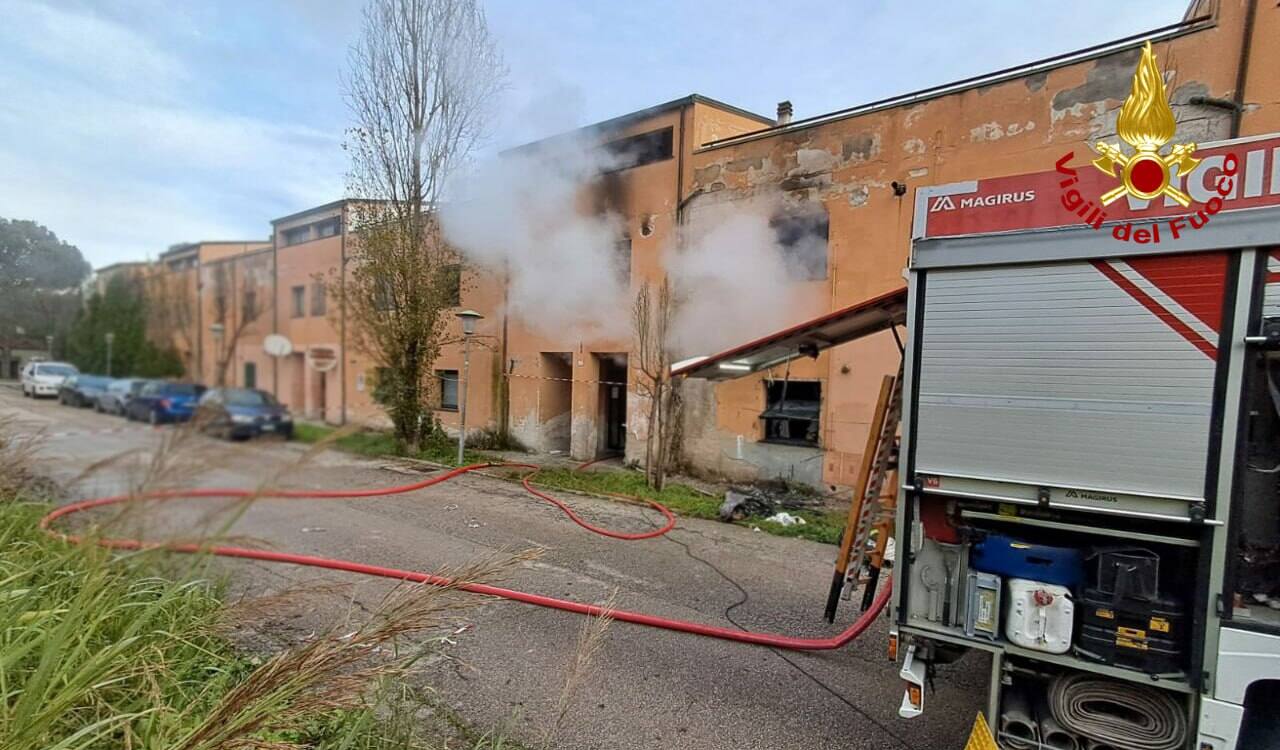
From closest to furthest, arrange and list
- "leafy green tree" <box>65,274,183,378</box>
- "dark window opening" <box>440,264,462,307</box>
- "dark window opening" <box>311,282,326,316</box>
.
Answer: "leafy green tree" <box>65,274,183,378</box>
"dark window opening" <box>311,282,326,316</box>
"dark window opening" <box>440,264,462,307</box>

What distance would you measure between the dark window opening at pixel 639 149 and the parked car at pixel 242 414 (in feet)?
33.7

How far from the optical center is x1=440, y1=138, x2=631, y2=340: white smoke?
8805mm

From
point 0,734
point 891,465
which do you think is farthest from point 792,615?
point 0,734

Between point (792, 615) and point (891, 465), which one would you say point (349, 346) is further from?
point (792, 615)

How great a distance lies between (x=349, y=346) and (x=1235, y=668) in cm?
315

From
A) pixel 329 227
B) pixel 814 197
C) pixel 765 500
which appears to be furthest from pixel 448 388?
pixel 814 197

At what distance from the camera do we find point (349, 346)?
180cm

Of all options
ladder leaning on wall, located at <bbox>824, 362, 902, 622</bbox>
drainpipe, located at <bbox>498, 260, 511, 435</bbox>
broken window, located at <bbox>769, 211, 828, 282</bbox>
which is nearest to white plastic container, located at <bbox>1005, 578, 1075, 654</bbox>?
ladder leaning on wall, located at <bbox>824, 362, 902, 622</bbox>

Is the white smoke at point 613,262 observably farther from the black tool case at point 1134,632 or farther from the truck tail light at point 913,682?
the black tool case at point 1134,632

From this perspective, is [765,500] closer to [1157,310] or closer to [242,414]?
[1157,310]

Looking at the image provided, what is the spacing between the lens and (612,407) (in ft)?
38.1

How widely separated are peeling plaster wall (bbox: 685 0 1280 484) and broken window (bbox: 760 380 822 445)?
0.19 metres

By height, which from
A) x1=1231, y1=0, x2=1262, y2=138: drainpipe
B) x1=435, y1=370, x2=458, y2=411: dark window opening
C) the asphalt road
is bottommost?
the asphalt road

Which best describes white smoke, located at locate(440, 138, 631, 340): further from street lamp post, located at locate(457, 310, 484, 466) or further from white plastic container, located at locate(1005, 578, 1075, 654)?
white plastic container, located at locate(1005, 578, 1075, 654)
